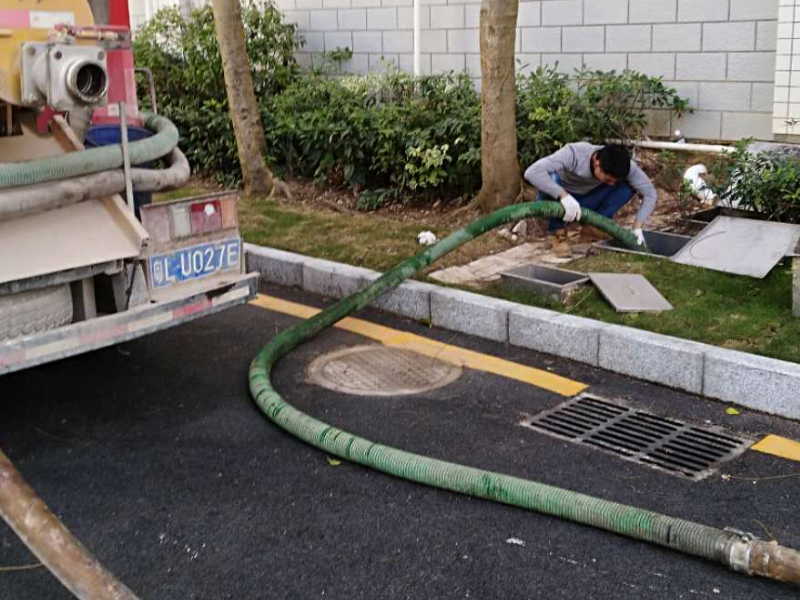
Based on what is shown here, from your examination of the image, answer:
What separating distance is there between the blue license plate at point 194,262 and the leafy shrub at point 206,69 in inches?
211

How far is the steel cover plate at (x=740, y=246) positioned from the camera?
6.31 metres

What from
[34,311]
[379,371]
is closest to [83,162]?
[34,311]

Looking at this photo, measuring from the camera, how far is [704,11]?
332 inches

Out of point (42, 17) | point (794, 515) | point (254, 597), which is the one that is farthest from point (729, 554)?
point (42, 17)

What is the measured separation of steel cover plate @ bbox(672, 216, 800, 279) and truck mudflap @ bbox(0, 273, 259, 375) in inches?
122

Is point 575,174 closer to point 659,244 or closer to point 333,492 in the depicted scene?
point 659,244

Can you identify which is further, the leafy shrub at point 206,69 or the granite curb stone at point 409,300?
the leafy shrub at point 206,69

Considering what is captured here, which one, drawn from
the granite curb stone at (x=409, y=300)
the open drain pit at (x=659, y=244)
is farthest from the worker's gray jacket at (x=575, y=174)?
the granite curb stone at (x=409, y=300)

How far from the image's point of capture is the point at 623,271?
645 centimetres

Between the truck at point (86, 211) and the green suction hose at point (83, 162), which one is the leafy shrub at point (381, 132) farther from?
the green suction hose at point (83, 162)

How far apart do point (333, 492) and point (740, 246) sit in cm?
373

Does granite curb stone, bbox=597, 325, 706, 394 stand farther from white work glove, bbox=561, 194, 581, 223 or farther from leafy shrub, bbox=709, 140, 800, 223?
leafy shrub, bbox=709, 140, 800, 223

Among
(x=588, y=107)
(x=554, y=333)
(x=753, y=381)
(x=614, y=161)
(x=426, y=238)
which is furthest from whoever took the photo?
(x=588, y=107)

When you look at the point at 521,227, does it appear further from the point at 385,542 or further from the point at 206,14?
the point at 206,14
